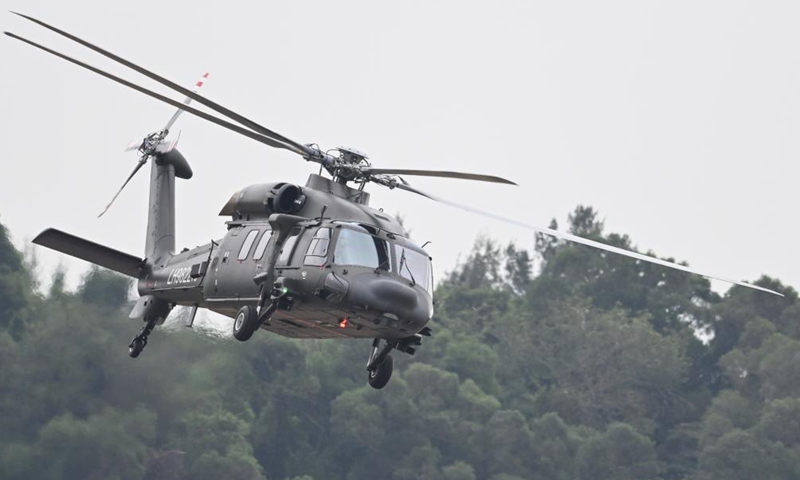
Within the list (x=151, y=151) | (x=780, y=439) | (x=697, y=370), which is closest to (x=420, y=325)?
(x=151, y=151)

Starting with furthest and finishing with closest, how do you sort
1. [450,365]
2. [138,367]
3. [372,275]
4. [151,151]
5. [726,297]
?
[726,297], [450,365], [138,367], [151,151], [372,275]

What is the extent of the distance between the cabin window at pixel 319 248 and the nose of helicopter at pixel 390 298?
63 cm

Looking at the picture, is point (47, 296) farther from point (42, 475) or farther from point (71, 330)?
point (42, 475)

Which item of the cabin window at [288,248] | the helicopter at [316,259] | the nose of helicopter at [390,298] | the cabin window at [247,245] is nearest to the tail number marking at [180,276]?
the helicopter at [316,259]

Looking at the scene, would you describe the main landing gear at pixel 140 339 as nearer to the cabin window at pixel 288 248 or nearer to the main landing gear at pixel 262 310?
the main landing gear at pixel 262 310

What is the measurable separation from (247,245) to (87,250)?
3865 mm

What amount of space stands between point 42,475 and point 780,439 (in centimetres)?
3209

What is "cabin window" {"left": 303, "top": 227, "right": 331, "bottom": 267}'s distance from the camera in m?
22.6

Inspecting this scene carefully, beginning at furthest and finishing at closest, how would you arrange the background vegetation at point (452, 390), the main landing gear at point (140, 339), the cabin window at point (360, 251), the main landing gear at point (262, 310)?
the background vegetation at point (452, 390) < the main landing gear at point (140, 339) < the main landing gear at point (262, 310) < the cabin window at point (360, 251)

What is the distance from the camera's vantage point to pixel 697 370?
7838 cm

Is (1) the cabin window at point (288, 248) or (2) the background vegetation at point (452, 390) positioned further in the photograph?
(2) the background vegetation at point (452, 390)

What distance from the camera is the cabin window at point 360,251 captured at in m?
22.6

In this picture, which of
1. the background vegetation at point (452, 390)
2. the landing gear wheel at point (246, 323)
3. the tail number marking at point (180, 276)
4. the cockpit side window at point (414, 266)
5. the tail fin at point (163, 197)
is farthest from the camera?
the background vegetation at point (452, 390)

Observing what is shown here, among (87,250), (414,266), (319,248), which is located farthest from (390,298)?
(87,250)
